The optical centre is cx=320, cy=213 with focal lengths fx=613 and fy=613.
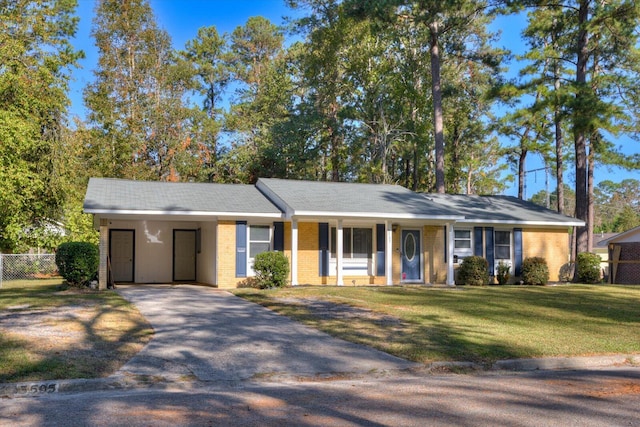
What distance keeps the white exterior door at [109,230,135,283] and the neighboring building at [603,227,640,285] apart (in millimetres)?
20926

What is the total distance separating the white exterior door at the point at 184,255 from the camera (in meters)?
23.9

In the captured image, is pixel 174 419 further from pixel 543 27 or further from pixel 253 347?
pixel 543 27

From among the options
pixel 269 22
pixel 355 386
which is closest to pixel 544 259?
pixel 355 386

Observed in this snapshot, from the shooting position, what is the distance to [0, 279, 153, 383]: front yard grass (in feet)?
26.6

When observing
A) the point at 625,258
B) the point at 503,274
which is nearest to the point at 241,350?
the point at 503,274

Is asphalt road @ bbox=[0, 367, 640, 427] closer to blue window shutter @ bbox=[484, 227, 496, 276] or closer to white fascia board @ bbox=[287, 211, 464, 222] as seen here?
white fascia board @ bbox=[287, 211, 464, 222]

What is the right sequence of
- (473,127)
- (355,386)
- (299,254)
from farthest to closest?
(473,127), (299,254), (355,386)

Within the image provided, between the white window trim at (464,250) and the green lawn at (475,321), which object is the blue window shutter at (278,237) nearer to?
the green lawn at (475,321)

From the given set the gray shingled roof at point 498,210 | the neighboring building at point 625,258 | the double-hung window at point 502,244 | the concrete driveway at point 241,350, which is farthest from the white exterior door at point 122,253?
the neighboring building at point 625,258

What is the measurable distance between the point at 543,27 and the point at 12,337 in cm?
2348

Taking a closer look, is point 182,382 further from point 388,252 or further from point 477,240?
point 477,240

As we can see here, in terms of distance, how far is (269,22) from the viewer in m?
48.3

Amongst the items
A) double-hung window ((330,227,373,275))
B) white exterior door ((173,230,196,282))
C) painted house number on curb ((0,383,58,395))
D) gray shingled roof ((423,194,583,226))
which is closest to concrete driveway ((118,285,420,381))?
painted house number on curb ((0,383,58,395))

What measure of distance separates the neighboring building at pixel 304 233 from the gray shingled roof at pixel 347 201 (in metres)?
0.04
